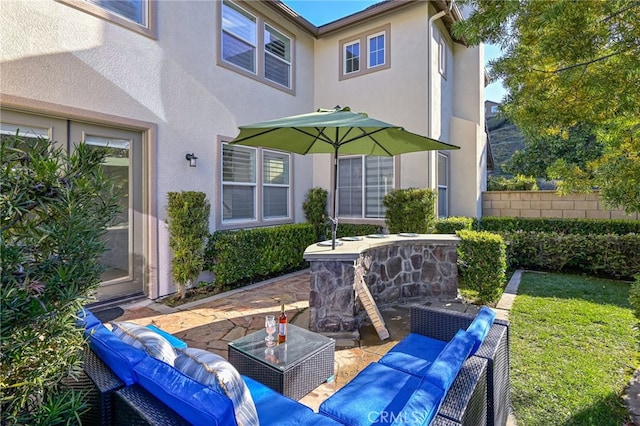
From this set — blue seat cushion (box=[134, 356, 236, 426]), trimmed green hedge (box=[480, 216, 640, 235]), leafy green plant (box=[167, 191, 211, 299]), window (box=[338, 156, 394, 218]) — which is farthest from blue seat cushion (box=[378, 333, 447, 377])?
trimmed green hedge (box=[480, 216, 640, 235])

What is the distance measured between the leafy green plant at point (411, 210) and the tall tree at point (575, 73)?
12.6ft

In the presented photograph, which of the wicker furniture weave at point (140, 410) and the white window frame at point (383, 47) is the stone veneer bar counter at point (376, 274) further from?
the white window frame at point (383, 47)

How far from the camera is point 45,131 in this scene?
5129mm

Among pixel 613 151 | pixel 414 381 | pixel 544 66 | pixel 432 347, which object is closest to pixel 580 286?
pixel 613 151

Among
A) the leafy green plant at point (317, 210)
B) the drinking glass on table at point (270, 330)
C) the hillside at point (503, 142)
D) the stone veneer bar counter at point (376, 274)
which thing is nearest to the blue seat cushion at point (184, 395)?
the drinking glass on table at point (270, 330)

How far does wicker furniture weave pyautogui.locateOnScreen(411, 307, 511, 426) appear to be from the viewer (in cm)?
228

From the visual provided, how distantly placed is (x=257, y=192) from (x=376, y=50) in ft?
17.9

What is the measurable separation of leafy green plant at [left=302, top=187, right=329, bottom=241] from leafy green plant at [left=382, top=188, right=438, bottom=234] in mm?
2132

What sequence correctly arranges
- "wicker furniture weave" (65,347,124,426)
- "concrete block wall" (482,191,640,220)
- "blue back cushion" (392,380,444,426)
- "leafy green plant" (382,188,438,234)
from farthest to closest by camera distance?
"concrete block wall" (482,191,640,220)
"leafy green plant" (382,188,438,234)
"wicker furniture weave" (65,347,124,426)
"blue back cushion" (392,380,444,426)

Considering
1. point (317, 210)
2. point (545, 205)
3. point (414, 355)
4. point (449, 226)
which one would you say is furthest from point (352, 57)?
point (414, 355)

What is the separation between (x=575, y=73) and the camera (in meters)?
3.51

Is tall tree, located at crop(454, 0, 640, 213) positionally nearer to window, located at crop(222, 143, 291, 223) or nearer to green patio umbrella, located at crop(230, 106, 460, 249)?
green patio umbrella, located at crop(230, 106, 460, 249)

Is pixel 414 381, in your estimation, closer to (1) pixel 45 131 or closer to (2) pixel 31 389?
(2) pixel 31 389

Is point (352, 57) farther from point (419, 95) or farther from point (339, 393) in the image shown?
point (339, 393)
